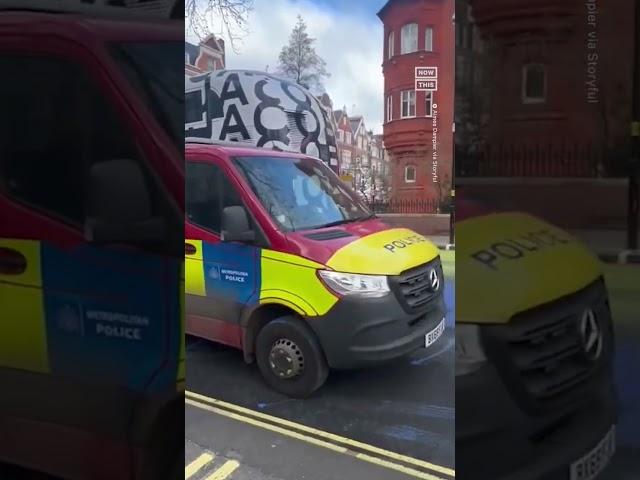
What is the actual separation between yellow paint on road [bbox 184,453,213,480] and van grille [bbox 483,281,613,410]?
120 centimetres

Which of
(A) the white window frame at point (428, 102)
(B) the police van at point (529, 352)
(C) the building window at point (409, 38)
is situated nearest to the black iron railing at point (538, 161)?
(B) the police van at point (529, 352)

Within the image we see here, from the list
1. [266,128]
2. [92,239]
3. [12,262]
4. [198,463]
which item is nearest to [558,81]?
[266,128]

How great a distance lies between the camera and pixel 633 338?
1820 mm

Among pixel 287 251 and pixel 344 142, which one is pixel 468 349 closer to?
pixel 287 251

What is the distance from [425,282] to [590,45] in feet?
3.16

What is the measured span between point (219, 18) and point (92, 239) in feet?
3.39

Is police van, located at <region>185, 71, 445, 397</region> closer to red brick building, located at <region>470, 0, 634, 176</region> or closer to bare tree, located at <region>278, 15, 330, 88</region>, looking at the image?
bare tree, located at <region>278, 15, 330, 88</region>

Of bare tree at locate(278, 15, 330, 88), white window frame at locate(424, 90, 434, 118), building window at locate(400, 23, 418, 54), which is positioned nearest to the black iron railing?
white window frame at locate(424, 90, 434, 118)

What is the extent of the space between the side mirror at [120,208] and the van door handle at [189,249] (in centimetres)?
9

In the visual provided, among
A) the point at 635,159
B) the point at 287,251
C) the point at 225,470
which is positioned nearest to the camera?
the point at 635,159

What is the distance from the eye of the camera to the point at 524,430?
188cm

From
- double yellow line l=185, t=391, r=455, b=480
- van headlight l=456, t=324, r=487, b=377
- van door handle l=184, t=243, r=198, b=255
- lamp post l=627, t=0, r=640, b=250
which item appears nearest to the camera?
lamp post l=627, t=0, r=640, b=250

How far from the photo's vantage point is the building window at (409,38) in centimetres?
193

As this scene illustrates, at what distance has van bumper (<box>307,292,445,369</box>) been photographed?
1.98 m
